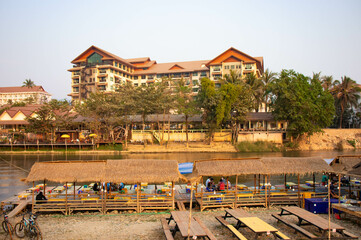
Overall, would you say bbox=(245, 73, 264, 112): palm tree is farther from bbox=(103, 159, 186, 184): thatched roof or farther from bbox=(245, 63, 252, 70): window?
bbox=(103, 159, 186, 184): thatched roof

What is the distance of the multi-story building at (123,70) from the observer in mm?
77938

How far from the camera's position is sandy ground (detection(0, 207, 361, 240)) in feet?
40.2

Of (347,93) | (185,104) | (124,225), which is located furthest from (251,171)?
(347,93)

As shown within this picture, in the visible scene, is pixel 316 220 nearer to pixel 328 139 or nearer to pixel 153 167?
pixel 153 167

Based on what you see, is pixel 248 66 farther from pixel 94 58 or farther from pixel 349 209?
pixel 349 209

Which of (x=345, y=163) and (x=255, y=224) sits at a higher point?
(x=345, y=163)

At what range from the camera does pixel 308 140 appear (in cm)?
5247

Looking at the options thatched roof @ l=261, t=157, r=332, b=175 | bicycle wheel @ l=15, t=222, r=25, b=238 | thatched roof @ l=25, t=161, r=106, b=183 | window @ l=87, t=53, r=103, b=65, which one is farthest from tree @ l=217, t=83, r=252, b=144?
window @ l=87, t=53, r=103, b=65

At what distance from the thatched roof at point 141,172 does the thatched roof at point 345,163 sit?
894 cm

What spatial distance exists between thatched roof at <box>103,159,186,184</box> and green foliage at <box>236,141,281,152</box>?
35.0 metres

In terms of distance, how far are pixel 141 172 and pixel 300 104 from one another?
37890 mm

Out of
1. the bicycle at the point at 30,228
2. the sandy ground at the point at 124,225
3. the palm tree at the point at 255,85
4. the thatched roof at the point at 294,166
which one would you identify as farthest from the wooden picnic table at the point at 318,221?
the palm tree at the point at 255,85

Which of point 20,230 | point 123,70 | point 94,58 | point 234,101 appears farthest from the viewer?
point 123,70

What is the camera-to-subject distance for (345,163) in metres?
17.0
